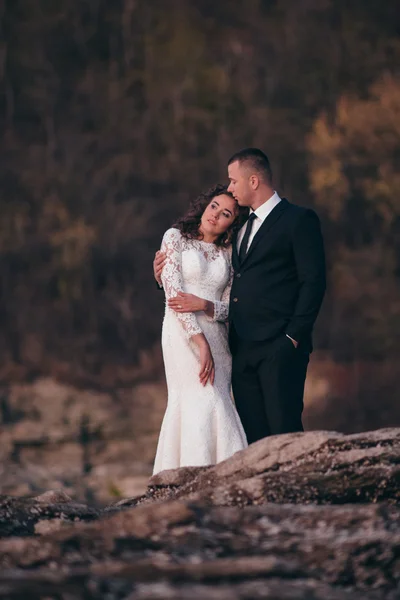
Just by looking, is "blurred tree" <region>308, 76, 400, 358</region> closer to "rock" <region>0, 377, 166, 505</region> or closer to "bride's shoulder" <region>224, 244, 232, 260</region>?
"rock" <region>0, 377, 166, 505</region>

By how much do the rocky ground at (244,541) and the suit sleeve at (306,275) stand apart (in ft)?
3.90

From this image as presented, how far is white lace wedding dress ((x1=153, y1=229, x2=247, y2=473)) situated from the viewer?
493 centimetres

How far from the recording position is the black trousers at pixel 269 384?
4688 millimetres

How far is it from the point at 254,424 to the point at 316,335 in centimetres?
1365

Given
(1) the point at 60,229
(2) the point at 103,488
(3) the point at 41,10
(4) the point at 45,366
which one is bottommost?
(2) the point at 103,488

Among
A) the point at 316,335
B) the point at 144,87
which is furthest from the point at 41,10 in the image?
the point at 316,335

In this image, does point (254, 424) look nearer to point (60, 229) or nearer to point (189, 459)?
point (189, 459)

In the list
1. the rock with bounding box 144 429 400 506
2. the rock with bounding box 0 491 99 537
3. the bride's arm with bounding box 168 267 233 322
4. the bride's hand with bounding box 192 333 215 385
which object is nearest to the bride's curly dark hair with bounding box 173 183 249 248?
the bride's arm with bounding box 168 267 233 322

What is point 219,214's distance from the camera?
4.89 metres

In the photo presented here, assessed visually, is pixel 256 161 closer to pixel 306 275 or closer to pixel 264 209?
pixel 264 209

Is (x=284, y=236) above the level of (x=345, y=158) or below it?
below

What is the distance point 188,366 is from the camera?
16.4ft

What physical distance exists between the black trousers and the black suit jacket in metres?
0.05

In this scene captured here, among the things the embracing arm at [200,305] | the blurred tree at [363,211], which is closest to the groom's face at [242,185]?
the embracing arm at [200,305]
